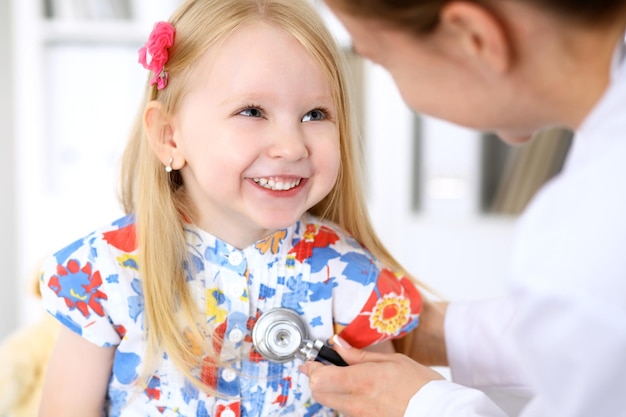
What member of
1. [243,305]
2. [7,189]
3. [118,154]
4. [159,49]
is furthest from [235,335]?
[7,189]

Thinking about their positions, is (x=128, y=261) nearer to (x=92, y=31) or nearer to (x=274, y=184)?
(x=274, y=184)

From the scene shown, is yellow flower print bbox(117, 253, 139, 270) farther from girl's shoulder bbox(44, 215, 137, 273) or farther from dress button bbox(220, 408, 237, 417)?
dress button bbox(220, 408, 237, 417)

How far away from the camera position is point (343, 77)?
107cm

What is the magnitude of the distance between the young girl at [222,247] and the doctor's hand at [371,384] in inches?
3.7

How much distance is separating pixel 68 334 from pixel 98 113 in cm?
191

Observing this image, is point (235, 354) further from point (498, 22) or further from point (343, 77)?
point (498, 22)

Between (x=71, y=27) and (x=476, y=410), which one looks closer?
(x=476, y=410)

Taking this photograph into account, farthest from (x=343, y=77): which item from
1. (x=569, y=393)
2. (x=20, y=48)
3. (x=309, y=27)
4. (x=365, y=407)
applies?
(x=20, y=48)

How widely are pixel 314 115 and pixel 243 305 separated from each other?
29 centimetres

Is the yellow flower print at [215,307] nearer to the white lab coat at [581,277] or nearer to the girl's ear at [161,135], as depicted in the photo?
the girl's ear at [161,135]

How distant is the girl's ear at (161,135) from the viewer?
1.07 m

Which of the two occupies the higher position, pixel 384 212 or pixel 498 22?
pixel 498 22

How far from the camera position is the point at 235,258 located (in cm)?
109

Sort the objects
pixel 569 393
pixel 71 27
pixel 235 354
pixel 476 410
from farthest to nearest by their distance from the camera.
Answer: pixel 71 27, pixel 235 354, pixel 476 410, pixel 569 393
